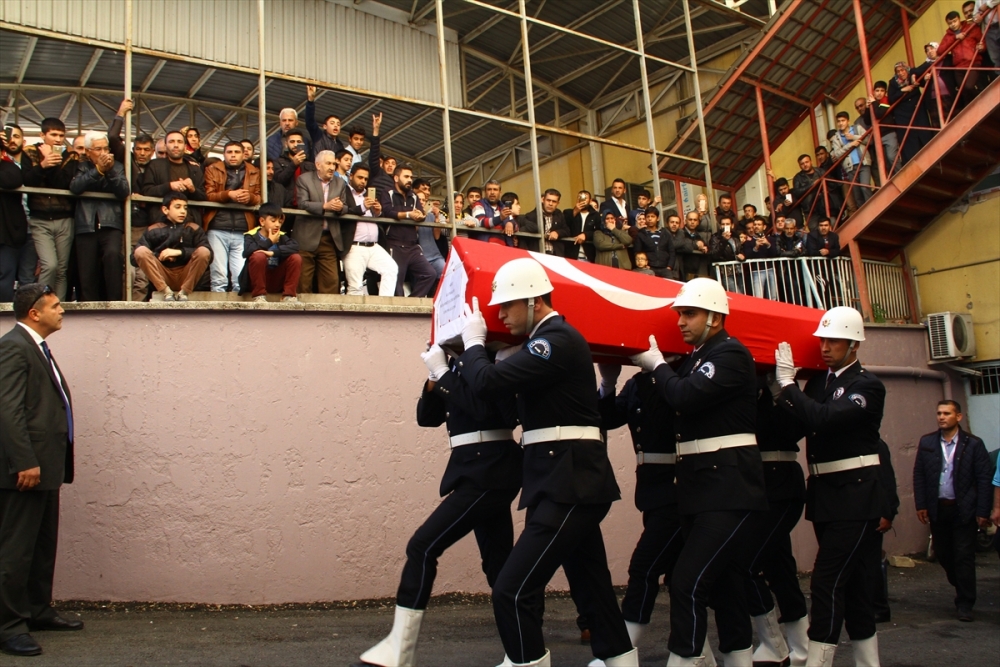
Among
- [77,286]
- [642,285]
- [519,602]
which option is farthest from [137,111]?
[519,602]

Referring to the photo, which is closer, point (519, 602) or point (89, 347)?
point (519, 602)

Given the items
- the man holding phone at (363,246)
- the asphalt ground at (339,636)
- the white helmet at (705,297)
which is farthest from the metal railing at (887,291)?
the white helmet at (705,297)

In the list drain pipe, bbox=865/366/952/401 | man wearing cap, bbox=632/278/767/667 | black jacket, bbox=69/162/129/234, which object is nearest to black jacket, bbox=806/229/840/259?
drain pipe, bbox=865/366/952/401

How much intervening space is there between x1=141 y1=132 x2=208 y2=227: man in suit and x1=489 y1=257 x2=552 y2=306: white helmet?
438cm

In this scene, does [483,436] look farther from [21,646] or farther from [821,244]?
[821,244]

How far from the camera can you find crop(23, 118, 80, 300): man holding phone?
7.34 m

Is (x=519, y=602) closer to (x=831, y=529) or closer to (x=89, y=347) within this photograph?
(x=831, y=529)

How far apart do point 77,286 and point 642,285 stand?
16.1 feet

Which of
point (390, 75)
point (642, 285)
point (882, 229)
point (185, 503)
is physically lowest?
point (185, 503)

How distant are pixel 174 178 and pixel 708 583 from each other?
580 centimetres

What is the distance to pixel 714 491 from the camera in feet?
15.0

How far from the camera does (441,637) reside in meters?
6.20

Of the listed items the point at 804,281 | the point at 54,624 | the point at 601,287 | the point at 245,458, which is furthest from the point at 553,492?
the point at 804,281

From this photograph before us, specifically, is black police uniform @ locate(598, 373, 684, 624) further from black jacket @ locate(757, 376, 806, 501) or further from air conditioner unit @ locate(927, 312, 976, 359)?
air conditioner unit @ locate(927, 312, 976, 359)
